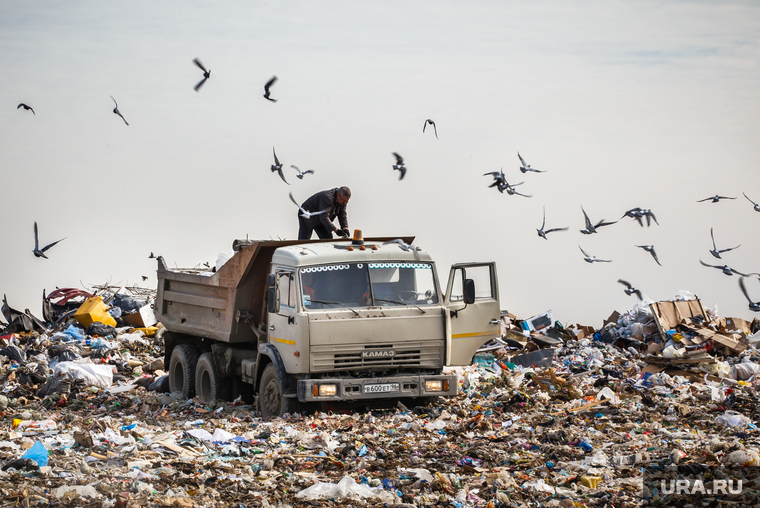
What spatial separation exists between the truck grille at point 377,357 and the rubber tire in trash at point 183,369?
12.6ft

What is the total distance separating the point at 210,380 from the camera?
11.6 m

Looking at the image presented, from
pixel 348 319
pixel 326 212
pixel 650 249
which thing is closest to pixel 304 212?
pixel 326 212

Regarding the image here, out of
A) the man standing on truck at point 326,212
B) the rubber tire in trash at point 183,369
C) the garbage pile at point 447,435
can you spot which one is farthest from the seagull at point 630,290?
the rubber tire in trash at point 183,369

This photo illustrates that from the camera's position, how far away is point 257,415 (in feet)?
33.5

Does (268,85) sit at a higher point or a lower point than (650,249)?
higher

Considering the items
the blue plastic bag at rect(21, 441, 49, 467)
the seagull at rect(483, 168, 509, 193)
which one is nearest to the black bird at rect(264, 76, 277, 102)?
the seagull at rect(483, 168, 509, 193)

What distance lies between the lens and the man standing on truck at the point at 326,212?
11914 millimetres

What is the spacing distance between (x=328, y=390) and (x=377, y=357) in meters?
0.70

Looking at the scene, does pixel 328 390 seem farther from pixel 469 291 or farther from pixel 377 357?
pixel 469 291

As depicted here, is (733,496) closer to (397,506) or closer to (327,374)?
(397,506)

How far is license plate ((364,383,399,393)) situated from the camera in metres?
Answer: 9.17

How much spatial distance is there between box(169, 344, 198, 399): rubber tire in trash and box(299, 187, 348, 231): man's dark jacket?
2.80 m

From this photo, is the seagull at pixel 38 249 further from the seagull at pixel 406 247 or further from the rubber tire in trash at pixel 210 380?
the seagull at pixel 406 247

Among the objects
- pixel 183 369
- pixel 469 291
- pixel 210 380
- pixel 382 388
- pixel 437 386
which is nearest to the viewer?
pixel 382 388
